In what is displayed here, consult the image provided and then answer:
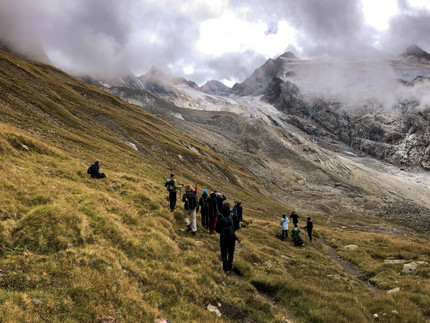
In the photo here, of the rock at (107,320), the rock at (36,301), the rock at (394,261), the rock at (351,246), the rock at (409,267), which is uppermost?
the rock at (36,301)

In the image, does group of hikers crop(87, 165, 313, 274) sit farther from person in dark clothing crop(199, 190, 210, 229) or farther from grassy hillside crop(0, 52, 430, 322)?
grassy hillside crop(0, 52, 430, 322)

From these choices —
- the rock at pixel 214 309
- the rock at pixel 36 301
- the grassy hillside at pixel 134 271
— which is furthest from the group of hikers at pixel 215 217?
the rock at pixel 36 301

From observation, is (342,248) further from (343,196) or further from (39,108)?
(343,196)

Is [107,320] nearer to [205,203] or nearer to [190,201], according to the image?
[190,201]

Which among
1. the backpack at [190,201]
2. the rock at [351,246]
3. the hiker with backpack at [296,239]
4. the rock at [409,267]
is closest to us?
the backpack at [190,201]

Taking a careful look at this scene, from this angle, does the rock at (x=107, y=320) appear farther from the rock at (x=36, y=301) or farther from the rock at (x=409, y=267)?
the rock at (x=409, y=267)

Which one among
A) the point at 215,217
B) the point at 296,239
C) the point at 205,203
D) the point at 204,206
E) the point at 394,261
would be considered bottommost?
the point at 394,261

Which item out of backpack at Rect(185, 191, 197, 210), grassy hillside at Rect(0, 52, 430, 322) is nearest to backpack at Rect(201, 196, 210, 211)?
grassy hillside at Rect(0, 52, 430, 322)

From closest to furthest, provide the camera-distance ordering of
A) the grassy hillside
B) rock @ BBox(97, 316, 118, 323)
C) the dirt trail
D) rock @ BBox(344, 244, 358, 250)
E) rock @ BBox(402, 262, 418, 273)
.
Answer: rock @ BBox(97, 316, 118, 323)
the grassy hillside
the dirt trail
rock @ BBox(402, 262, 418, 273)
rock @ BBox(344, 244, 358, 250)

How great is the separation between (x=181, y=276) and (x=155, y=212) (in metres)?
7.21

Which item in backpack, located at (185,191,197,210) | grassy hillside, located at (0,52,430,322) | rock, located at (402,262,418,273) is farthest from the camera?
rock, located at (402,262,418,273)

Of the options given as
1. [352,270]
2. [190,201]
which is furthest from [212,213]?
[352,270]

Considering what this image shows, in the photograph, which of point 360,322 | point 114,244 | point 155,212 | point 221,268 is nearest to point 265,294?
point 221,268

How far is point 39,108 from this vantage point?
43406mm
